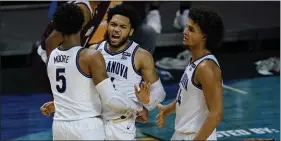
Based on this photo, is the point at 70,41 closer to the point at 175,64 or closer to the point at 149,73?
the point at 149,73

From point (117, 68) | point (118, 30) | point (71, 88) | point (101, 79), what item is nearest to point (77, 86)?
point (71, 88)

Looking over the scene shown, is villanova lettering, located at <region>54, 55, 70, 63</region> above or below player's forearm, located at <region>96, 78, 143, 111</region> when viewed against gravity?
above

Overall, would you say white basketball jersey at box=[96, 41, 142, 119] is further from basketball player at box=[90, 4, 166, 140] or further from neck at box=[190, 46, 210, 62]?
neck at box=[190, 46, 210, 62]

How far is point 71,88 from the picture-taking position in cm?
522

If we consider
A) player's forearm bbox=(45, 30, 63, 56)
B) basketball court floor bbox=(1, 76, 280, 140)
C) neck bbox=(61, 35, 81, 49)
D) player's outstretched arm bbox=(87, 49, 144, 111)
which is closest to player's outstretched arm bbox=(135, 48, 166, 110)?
player's outstretched arm bbox=(87, 49, 144, 111)

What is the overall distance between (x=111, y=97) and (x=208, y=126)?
83 centimetres

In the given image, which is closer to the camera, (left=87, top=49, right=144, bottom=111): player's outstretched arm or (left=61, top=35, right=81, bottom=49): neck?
(left=87, top=49, right=144, bottom=111): player's outstretched arm

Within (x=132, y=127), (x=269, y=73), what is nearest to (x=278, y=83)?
(x=269, y=73)

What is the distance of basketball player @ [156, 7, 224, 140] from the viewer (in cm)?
477

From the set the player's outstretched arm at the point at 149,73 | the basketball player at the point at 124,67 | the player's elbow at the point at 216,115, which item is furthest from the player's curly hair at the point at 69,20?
the player's elbow at the point at 216,115

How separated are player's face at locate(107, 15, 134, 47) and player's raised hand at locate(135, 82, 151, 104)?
0.44 m

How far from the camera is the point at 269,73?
10711 millimetres

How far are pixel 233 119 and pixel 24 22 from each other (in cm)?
500

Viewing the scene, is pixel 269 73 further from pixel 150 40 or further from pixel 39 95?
pixel 39 95
